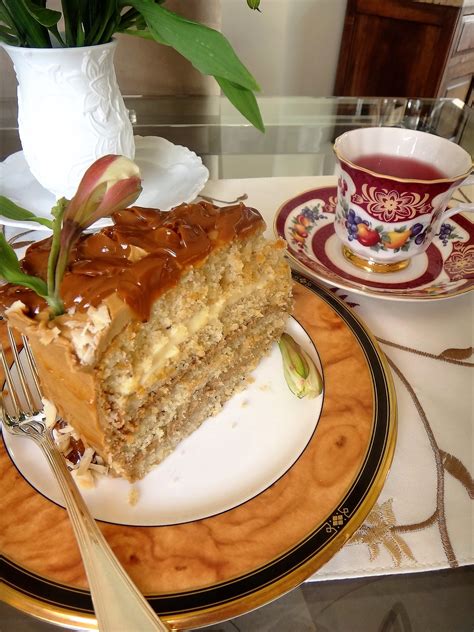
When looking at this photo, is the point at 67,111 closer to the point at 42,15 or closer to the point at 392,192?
the point at 42,15

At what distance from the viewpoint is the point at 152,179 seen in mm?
1111

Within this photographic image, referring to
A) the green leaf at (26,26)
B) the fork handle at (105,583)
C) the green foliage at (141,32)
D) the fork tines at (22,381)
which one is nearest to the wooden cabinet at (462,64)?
the green foliage at (141,32)

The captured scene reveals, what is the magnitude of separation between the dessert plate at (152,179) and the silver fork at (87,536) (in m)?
0.39

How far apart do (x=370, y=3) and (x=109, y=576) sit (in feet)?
9.52

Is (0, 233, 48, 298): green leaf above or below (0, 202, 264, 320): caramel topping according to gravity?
above

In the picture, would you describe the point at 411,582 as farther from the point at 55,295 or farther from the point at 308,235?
the point at 308,235

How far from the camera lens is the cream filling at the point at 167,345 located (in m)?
0.61

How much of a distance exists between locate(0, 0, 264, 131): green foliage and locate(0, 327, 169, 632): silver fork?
0.50 m

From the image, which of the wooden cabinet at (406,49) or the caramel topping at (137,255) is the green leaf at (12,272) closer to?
the caramel topping at (137,255)

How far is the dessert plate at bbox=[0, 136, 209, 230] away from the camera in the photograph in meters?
1.02

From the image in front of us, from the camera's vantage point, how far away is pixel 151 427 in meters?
0.67

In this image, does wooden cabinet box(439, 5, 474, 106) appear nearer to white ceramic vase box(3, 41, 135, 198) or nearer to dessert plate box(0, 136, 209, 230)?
dessert plate box(0, 136, 209, 230)

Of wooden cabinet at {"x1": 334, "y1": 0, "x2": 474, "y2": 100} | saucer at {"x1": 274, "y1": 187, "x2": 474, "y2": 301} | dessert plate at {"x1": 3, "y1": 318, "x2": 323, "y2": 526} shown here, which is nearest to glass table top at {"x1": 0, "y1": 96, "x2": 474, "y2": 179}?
saucer at {"x1": 274, "y1": 187, "x2": 474, "y2": 301}

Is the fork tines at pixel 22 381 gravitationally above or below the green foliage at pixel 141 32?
below
